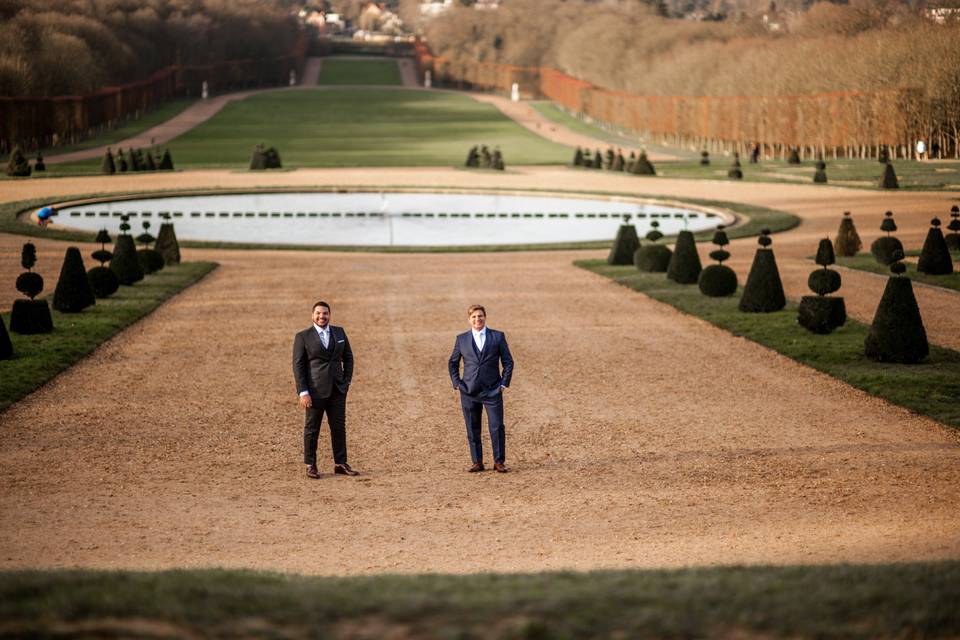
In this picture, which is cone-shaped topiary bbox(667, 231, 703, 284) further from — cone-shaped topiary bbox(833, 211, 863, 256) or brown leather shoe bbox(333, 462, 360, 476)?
brown leather shoe bbox(333, 462, 360, 476)

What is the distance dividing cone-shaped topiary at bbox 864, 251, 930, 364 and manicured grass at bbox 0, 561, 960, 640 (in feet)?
41.8

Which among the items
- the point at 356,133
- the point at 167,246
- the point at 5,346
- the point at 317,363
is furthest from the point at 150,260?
the point at 356,133

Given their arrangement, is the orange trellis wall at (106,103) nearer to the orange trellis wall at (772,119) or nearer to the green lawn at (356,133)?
the green lawn at (356,133)

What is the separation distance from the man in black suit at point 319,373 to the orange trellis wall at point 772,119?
59011 millimetres

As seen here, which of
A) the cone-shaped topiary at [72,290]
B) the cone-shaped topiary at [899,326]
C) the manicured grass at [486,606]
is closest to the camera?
the manicured grass at [486,606]

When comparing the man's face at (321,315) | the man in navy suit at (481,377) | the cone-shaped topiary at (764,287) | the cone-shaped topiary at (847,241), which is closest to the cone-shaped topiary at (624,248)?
the cone-shaped topiary at (847,241)

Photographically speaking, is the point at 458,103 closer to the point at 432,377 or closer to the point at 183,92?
the point at 183,92

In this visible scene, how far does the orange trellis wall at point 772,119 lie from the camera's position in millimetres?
70562

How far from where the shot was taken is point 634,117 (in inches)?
3814

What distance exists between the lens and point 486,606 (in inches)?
307

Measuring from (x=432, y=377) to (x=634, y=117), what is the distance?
258 feet

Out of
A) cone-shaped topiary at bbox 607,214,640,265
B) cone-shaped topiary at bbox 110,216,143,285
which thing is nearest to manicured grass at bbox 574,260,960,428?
cone-shaped topiary at bbox 607,214,640,265

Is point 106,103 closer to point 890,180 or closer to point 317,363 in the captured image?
point 890,180

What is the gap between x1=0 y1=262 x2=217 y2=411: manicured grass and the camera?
20.0 m
